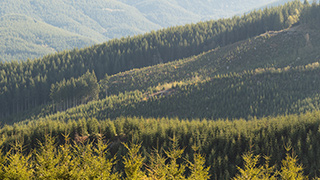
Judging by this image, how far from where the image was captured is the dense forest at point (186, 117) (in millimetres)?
35531

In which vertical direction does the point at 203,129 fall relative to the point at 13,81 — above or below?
below

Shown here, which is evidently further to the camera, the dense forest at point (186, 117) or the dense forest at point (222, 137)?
the dense forest at point (222, 137)

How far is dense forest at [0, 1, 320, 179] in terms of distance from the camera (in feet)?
117

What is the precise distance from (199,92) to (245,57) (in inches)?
1800

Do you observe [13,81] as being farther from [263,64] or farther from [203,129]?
[203,129]

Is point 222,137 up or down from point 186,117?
down

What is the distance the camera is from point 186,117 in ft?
354

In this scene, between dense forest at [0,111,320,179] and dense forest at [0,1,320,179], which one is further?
dense forest at [0,111,320,179]

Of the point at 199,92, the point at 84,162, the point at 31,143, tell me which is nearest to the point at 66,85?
the point at 199,92

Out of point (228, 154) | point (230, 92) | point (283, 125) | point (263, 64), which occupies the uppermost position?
point (263, 64)

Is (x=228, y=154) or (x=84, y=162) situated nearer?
(x=84, y=162)

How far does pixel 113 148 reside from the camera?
67938mm

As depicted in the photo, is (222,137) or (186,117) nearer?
(222,137)

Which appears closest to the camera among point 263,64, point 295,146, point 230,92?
point 295,146
